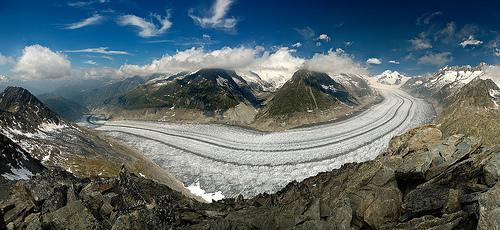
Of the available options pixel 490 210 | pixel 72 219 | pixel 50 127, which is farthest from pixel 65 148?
pixel 490 210

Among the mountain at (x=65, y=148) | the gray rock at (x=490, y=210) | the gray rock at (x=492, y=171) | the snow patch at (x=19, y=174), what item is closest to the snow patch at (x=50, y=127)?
the mountain at (x=65, y=148)

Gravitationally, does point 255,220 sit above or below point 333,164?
above

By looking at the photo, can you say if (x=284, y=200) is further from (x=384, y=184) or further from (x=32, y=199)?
(x=32, y=199)

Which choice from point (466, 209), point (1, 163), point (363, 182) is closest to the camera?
point (466, 209)

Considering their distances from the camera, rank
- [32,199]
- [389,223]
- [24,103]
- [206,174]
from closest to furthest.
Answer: [389,223]
[32,199]
[206,174]
[24,103]

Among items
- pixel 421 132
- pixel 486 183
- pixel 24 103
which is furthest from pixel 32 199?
pixel 24 103

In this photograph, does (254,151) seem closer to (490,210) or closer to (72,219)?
(72,219)
